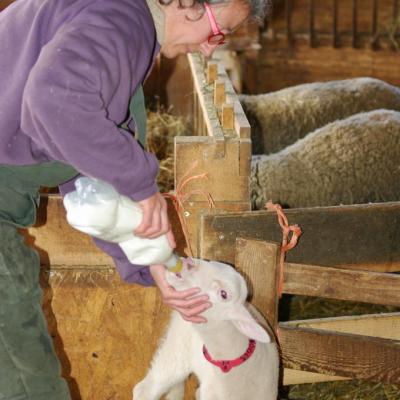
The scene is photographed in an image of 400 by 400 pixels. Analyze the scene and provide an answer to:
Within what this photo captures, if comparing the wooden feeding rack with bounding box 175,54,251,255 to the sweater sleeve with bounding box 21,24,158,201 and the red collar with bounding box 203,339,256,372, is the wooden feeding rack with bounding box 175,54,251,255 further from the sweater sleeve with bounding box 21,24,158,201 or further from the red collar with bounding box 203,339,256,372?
the sweater sleeve with bounding box 21,24,158,201

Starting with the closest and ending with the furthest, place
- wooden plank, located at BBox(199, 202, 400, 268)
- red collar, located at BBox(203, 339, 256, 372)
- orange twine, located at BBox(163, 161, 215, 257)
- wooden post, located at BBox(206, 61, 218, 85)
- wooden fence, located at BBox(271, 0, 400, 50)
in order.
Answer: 1. red collar, located at BBox(203, 339, 256, 372)
2. wooden plank, located at BBox(199, 202, 400, 268)
3. orange twine, located at BBox(163, 161, 215, 257)
4. wooden post, located at BBox(206, 61, 218, 85)
5. wooden fence, located at BBox(271, 0, 400, 50)

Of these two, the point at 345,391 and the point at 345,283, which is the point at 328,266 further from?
the point at 345,391

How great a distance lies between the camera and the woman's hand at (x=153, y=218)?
6.26 ft

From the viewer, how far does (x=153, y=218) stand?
1.93 metres

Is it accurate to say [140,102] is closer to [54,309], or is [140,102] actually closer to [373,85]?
[54,309]

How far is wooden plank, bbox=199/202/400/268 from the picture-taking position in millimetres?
2555

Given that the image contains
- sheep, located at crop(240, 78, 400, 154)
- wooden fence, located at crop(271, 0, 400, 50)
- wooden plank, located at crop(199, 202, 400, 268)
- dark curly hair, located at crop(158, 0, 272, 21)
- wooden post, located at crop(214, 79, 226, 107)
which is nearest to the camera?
dark curly hair, located at crop(158, 0, 272, 21)

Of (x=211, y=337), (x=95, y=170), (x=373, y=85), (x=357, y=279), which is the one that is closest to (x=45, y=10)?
(x=95, y=170)

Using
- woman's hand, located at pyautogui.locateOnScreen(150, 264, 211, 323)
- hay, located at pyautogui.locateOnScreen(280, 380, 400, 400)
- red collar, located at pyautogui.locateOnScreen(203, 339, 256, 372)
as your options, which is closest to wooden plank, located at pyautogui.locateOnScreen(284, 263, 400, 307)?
red collar, located at pyautogui.locateOnScreen(203, 339, 256, 372)

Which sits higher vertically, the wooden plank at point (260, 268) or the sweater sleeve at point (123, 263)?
the sweater sleeve at point (123, 263)

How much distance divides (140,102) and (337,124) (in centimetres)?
232

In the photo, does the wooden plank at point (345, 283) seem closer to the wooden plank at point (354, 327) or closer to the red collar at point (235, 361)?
the red collar at point (235, 361)

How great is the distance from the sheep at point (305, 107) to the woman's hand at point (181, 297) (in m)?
2.83

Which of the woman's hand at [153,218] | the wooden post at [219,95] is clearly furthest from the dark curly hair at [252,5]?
the wooden post at [219,95]
